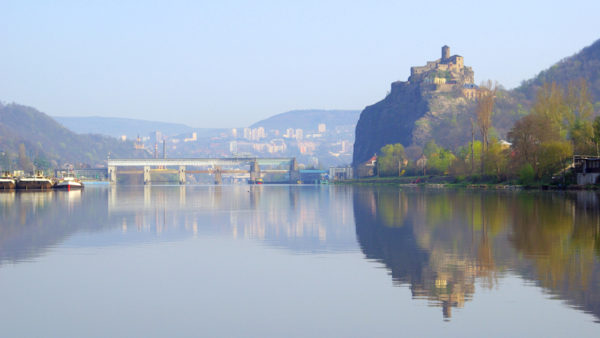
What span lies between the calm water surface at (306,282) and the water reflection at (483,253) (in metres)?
0.05

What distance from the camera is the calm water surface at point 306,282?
11.0m

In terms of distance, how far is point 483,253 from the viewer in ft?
63.1

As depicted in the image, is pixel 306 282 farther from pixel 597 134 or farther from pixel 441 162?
pixel 441 162

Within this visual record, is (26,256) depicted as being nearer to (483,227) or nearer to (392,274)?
(392,274)

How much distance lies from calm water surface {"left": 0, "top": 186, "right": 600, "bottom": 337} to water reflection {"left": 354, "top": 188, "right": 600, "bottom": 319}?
0.05 meters

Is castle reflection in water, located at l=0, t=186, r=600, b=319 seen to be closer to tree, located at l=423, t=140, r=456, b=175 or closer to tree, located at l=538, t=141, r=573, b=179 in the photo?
tree, located at l=538, t=141, r=573, b=179

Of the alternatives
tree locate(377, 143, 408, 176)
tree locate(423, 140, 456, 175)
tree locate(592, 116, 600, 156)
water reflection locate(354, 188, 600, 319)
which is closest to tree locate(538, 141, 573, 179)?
tree locate(592, 116, 600, 156)

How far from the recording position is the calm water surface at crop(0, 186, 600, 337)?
1099cm

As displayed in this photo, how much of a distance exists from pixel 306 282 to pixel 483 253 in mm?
6663

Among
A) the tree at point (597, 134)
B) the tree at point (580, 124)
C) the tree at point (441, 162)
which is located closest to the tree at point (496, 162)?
the tree at point (580, 124)

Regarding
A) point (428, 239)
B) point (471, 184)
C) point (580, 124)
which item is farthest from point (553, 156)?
point (428, 239)

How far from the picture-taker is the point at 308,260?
62.4ft

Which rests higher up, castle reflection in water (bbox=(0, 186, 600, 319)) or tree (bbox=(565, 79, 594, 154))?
tree (bbox=(565, 79, 594, 154))

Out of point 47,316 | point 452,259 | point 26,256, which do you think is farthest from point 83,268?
point 452,259
